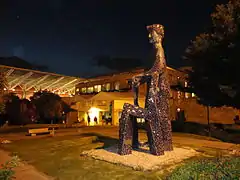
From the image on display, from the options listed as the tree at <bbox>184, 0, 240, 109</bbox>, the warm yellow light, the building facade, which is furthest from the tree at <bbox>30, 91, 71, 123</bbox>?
the tree at <bbox>184, 0, 240, 109</bbox>

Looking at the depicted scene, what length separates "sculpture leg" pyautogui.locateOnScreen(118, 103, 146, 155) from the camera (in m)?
9.16

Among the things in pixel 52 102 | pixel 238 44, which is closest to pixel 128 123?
pixel 238 44

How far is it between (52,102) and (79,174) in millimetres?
25297

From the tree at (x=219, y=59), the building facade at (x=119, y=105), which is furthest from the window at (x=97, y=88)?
the tree at (x=219, y=59)

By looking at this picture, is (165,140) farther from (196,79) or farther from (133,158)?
(196,79)

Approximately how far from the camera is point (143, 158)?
8.49 meters

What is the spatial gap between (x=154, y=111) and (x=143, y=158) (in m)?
2.02

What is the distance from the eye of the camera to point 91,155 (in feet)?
30.8

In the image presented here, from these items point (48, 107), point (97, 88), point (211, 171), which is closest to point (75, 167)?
point (211, 171)

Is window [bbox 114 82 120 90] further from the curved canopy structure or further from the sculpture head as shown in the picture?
the sculpture head

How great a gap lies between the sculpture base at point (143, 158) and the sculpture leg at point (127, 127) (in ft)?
1.02

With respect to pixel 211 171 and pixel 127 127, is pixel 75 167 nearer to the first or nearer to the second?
pixel 127 127

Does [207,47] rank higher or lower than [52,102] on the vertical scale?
higher

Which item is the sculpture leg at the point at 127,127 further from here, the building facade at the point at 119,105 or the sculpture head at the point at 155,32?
the building facade at the point at 119,105
